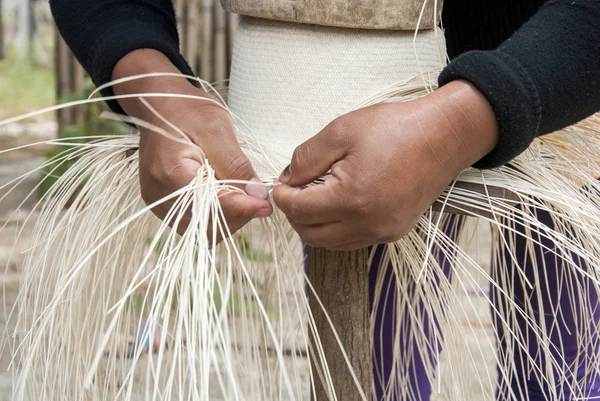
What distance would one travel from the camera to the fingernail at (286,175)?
663 millimetres

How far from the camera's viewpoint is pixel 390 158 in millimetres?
601

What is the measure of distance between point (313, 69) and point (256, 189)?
0.13 m

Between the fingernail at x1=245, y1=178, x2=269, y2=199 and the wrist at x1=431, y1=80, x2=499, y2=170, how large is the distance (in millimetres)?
168

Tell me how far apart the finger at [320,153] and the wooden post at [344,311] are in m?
0.17

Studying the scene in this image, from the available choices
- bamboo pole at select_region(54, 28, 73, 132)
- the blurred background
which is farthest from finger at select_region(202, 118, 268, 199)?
bamboo pole at select_region(54, 28, 73, 132)

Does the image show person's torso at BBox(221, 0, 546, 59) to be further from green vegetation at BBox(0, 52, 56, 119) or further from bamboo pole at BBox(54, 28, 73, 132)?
green vegetation at BBox(0, 52, 56, 119)

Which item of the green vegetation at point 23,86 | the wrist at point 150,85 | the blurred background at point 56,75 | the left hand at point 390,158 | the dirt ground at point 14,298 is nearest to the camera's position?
the left hand at point 390,158

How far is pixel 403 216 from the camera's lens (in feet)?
2.05

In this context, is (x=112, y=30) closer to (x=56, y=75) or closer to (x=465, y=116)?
(x=465, y=116)

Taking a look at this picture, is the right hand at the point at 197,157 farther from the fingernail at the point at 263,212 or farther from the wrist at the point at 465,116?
the wrist at the point at 465,116

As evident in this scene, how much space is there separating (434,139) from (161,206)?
0.27 m

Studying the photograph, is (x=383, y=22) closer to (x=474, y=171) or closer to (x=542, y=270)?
(x=474, y=171)

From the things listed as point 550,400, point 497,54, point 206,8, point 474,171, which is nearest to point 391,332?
point 550,400

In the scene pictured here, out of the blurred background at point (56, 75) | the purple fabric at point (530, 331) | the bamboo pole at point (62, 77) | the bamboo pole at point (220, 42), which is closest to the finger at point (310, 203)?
the purple fabric at point (530, 331)
